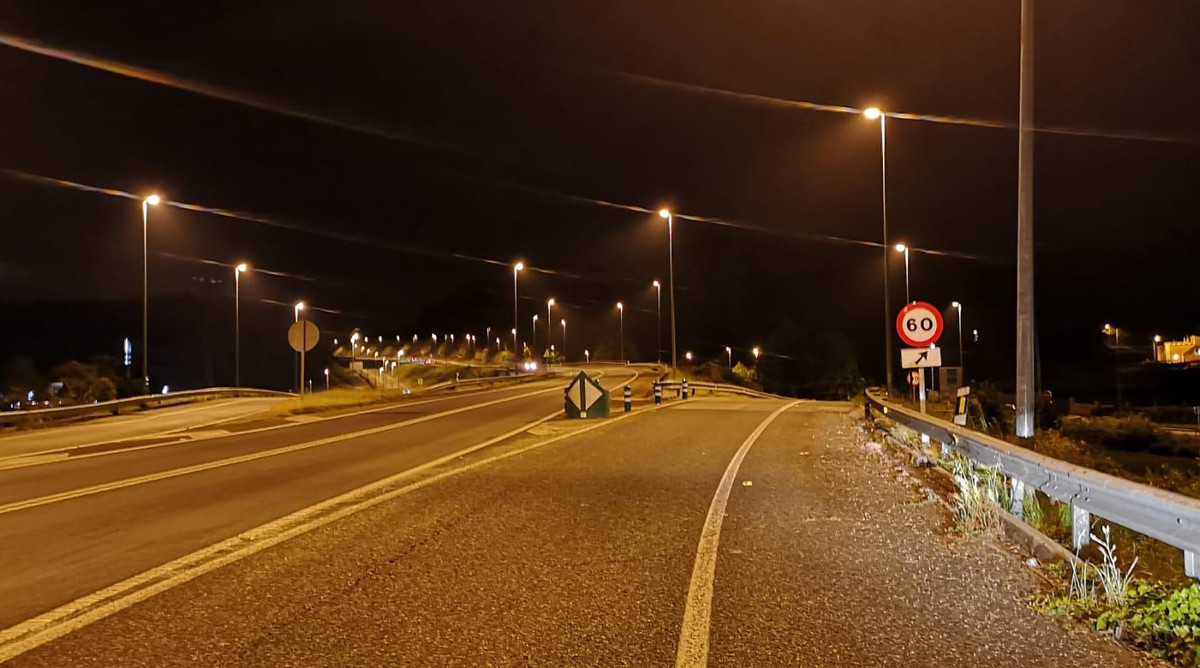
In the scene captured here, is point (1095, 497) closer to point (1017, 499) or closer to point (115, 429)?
point (1017, 499)

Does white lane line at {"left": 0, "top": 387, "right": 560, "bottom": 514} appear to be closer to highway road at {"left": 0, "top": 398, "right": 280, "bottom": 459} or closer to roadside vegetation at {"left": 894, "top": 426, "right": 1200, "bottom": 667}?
highway road at {"left": 0, "top": 398, "right": 280, "bottom": 459}

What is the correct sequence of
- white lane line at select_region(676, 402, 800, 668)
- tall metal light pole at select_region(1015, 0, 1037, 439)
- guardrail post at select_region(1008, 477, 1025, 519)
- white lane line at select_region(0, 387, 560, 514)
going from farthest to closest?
tall metal light pole at select_region(1015, 0, 1037, 439) → white lane line at select_region(0, 387, 560, 514) → guardrail post at select_region(1008, 477, 1025, 519) → white lane line at select_region(676, 402, 800, 668)

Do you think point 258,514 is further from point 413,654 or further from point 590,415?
point 590,415

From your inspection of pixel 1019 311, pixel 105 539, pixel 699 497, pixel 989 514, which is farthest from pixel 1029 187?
pixel 105 539

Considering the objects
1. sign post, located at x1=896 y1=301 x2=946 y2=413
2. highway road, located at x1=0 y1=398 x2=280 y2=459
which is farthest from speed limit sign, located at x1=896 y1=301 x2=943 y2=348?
highway road, located at x1=0 y1=398 x2=280 y2=459

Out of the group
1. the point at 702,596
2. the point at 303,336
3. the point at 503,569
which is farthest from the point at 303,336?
the point at 702,596

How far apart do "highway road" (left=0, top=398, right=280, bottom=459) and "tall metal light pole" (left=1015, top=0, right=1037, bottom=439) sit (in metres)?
17.5

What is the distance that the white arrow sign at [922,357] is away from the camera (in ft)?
52.2

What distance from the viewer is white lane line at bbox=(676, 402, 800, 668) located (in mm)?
5281

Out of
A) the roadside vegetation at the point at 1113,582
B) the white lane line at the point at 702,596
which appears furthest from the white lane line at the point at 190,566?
the roadside vegetation at the point at 1113,582

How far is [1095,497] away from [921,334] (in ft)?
29.7

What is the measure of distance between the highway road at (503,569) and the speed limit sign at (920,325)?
267 centimetres

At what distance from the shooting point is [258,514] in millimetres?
9945

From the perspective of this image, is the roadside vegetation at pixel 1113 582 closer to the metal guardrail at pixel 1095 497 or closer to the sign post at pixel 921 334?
the metal guardrail at pixel 1095 497
